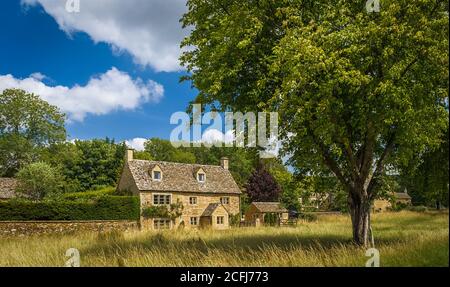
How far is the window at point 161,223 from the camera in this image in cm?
4819

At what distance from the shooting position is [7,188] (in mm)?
54562

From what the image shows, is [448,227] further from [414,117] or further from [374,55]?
[374,55]

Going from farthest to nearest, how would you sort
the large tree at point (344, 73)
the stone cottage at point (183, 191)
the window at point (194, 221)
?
the window at point (194, 221)
the stone cottage at point (183, 191)
the large tree at point (344, 73)

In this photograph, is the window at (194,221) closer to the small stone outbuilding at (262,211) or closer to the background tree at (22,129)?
the small stone outbuilding at (262,211)

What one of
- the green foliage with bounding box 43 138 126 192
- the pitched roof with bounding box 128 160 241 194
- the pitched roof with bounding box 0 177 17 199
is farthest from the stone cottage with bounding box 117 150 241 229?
the green foliage with bounding box 43 138 126 192

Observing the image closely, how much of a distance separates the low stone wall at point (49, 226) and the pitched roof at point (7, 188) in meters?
21.6

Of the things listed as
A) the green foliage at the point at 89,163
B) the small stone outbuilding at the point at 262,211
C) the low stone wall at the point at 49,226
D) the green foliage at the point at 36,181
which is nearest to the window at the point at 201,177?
the small stone outbuilding at the point at 262,211

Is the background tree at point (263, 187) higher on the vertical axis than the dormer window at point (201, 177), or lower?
lower

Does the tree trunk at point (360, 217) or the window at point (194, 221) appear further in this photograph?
the window at point (194, 221)

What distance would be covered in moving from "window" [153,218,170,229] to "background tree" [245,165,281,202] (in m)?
24.7

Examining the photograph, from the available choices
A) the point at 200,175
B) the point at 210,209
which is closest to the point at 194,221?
the point at 210,209

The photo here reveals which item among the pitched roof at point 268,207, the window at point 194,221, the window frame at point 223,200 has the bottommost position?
the window at point 194,221
